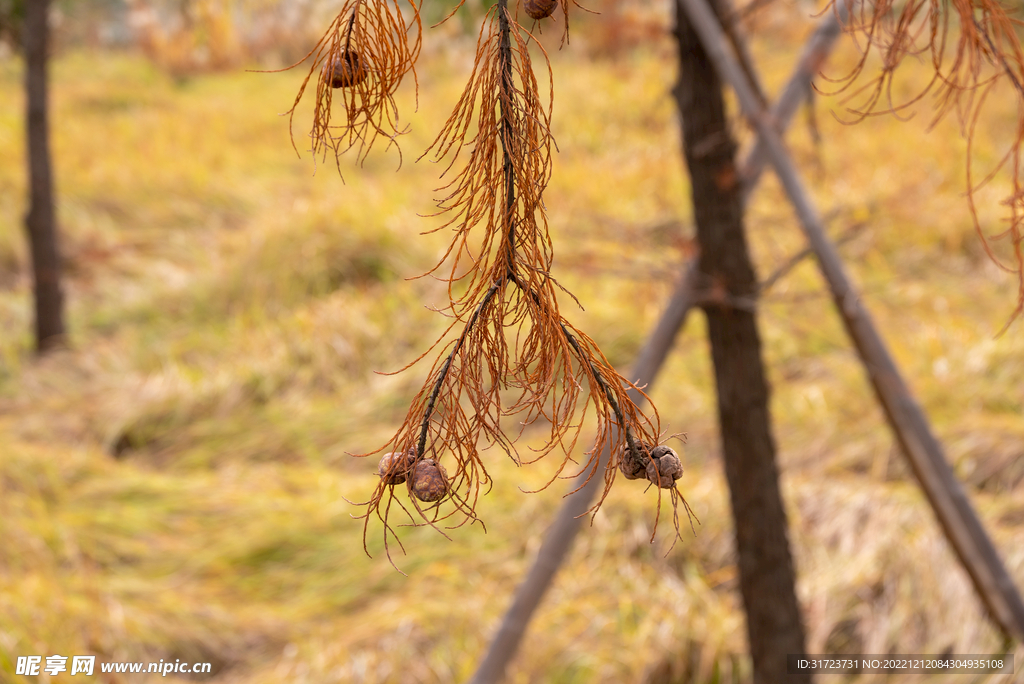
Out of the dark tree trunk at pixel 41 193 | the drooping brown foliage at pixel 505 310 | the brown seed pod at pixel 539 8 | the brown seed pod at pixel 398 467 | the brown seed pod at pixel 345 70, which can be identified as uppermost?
the dark tree trunk at pixel 41 193

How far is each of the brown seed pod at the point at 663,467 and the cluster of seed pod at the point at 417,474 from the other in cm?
9

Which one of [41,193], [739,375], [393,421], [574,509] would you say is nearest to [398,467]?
[574,509]

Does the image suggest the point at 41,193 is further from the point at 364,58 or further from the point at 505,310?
the point at 505,310

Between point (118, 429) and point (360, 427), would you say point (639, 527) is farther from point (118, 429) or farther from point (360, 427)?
point (118, 429)

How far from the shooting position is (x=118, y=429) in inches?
111

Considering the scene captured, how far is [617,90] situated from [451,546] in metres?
3.95

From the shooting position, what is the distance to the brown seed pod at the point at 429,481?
0.29m

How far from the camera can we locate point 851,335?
1469 millimetres

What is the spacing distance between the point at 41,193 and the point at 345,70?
3720mm

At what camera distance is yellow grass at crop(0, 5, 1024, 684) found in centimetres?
187

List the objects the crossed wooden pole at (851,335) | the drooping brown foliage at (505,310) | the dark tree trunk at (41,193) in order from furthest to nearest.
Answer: the dark tree trunk at (41,193), the crossed wooden pole at (851,335), the drooping brown foliage at (505,310)

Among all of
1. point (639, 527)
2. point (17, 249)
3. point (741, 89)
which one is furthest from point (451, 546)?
point (17, 249)

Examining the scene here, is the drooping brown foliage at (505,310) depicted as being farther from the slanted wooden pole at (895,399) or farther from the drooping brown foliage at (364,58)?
the slanted wooden pole at (895,399)

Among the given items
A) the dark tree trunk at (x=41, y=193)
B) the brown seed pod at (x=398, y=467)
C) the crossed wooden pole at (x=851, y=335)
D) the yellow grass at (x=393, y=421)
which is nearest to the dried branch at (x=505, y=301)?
the brown seed pod at (x=398, y=467)
